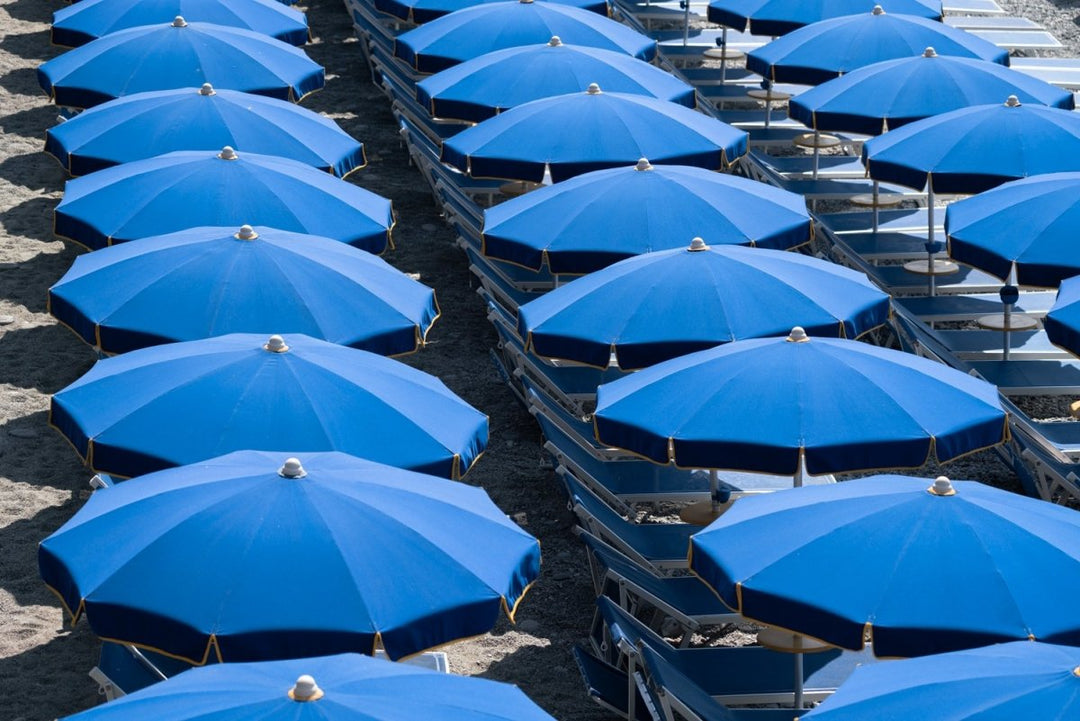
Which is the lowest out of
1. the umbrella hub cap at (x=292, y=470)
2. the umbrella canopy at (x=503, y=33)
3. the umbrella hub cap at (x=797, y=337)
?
the umbrella hub cap at (x=292, y=470)

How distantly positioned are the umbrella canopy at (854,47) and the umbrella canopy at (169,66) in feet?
13.1

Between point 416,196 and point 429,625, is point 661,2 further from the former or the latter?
point 429,625

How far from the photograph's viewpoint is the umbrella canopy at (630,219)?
10148 mm

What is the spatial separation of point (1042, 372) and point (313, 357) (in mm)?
4895

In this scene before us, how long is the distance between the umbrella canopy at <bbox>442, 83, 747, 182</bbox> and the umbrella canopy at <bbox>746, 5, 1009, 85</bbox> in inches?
92.5

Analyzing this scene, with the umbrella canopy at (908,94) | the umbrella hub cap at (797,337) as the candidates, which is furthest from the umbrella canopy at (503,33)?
the umbrella hub cap at (797,337)

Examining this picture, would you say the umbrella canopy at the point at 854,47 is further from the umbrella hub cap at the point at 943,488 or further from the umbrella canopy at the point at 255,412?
the umbrella hub cap at the point at 943,488

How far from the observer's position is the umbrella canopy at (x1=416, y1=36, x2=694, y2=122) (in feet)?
43.4

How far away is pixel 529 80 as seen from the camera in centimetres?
1335

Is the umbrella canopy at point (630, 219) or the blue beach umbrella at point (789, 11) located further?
the blue beach umbrella at point (789, 11)

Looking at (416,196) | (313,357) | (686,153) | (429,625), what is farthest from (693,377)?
(416,196)

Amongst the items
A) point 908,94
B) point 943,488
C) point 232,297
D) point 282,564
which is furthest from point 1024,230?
point 282,564

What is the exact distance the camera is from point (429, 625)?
20.1ft

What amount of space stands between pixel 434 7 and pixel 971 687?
1197cm
